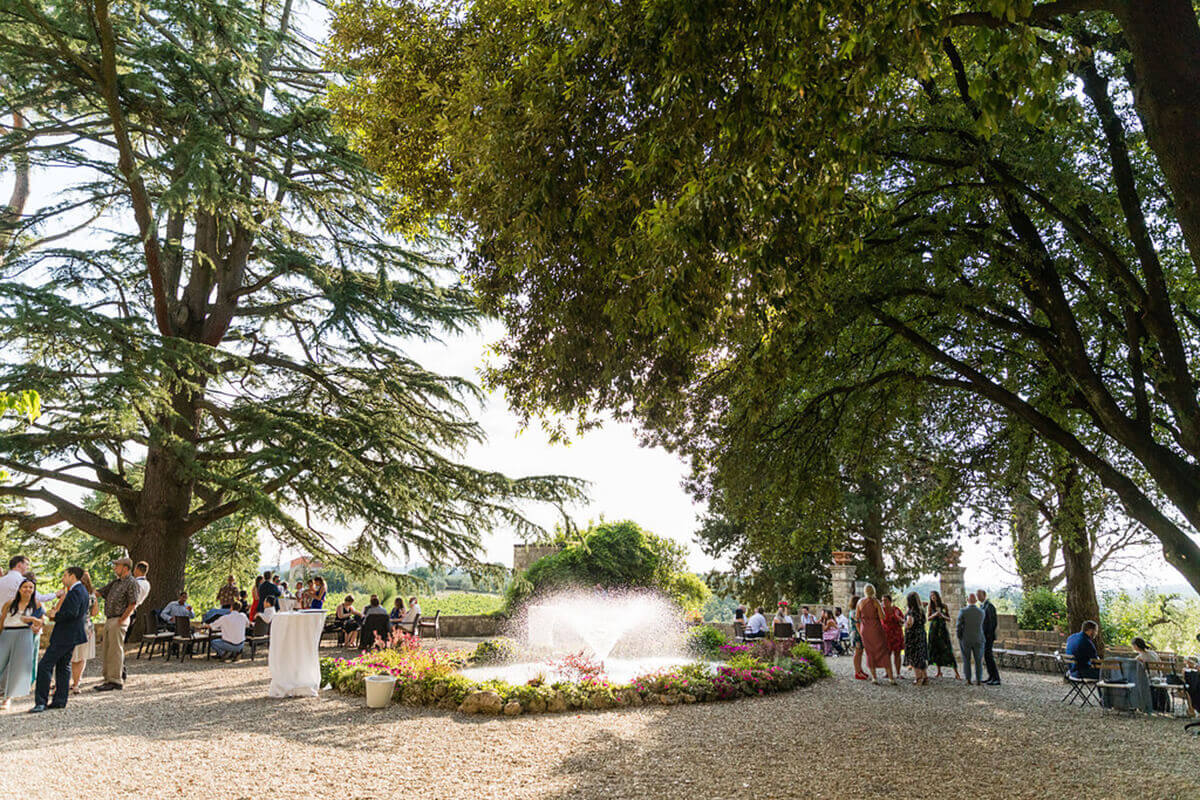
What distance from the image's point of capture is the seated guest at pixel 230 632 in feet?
43.4

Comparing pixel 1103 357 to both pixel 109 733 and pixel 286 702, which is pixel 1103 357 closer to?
pixel 286 702

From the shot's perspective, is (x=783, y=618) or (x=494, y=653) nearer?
(x=494, y=653)

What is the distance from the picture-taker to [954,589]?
17.5 metres

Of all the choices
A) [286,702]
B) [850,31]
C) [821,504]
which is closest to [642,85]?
[850,31]

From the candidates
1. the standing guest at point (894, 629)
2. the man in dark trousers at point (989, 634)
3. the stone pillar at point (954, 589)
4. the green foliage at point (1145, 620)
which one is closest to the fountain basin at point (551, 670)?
the standing guest at point (894, 629)

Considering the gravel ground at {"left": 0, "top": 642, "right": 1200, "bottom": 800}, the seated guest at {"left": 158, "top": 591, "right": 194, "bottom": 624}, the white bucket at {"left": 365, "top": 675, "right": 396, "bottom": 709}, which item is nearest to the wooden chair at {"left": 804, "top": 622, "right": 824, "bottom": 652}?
the gravel ground at {"left": 0, "top": 642, "right": 1200, "bottom": 800}

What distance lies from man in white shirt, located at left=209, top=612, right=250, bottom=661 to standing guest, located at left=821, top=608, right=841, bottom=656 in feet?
39.5

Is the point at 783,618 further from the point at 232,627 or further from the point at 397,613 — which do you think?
the point at 232,627

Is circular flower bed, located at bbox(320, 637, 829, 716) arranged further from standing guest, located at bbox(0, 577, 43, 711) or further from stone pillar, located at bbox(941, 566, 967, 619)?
stone pillar, located at bbox(941, 566, 967, 619)

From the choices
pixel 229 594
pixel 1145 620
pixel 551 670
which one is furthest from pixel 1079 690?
pixel 229 594

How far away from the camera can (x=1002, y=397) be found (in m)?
8.12

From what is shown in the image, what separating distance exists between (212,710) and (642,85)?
799 centimetres

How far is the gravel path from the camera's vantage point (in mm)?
5395

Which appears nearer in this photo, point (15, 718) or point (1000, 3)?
point (1000, 3)
